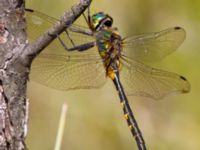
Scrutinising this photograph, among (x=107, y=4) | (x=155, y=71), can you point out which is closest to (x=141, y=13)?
(x=107, y=4)

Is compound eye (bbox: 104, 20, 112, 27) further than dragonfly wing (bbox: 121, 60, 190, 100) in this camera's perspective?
No

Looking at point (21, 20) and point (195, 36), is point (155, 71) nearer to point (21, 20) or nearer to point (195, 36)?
point (195, 36)

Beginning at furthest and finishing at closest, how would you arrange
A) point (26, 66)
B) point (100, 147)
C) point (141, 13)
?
point (141, 13)
point (100, 147)
point (26, 66)

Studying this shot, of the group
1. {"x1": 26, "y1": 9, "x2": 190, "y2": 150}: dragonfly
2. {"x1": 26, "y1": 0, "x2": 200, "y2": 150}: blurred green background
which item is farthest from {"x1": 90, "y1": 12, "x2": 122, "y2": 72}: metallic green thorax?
{"x1": 26, "y1": 0, "x2": 200, "y2": 150}: blurred green background

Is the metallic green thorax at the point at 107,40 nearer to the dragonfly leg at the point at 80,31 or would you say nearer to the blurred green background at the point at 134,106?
the dragonfly leg at the point at 80,31

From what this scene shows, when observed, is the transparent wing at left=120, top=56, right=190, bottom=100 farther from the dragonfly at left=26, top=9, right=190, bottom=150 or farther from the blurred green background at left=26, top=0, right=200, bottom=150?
the blurred green background at left=26, top=0, right=200, bottom=150

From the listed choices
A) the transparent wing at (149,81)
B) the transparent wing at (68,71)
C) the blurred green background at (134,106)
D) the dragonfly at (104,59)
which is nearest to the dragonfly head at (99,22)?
the dragonfly at (104,59)
